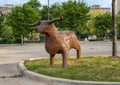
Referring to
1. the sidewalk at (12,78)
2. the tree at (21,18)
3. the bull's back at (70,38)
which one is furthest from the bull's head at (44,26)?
the tree at (21,18)

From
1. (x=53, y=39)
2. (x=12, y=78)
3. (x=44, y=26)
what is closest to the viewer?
(x=12, y=78)

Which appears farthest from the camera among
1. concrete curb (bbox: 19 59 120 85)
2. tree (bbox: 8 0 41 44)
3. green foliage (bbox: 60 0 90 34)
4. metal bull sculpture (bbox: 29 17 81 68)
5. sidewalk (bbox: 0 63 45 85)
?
green foliage (bbox: 60 0 90 34)

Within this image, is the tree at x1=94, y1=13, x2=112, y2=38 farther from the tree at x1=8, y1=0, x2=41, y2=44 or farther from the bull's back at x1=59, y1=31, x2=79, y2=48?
the bull's back at x1=59, y1=31, x2=79, y2=48

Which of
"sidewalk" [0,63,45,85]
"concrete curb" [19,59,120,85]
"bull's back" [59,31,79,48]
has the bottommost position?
"sidewalk" [0,63,45,85]

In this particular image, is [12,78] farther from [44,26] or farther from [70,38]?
[70,38]

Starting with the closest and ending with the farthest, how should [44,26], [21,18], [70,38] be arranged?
[44,26] → [70,38] → [21,18]

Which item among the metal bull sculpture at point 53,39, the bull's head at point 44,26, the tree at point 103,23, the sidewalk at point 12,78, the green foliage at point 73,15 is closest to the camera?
the sidewalk at point 12,78

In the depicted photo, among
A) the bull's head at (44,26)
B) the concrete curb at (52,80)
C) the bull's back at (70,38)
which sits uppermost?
the bull's head at (44,26)

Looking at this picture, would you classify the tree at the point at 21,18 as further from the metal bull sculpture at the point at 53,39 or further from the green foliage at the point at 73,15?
the metal bull sculpture at the point at 53,39

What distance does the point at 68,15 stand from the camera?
4831 centimetres

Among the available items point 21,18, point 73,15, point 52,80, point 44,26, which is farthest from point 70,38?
point 73,15

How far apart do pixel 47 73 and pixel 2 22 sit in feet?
148

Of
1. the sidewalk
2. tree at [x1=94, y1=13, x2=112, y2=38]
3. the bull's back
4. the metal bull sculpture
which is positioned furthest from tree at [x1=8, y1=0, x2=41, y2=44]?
the metal bull sculpture

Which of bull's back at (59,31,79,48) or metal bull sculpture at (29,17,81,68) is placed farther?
bull's back at (59,31,79,48)
